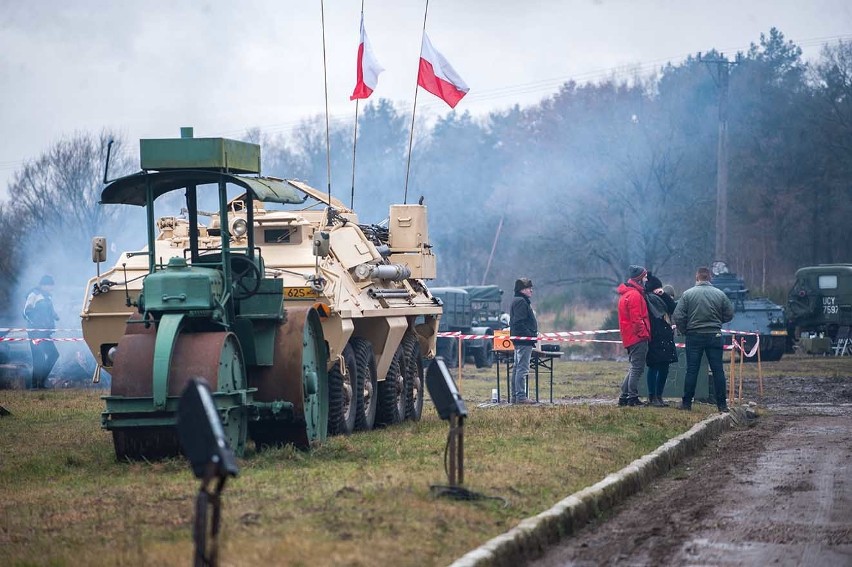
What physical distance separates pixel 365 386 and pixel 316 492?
581 centimetres

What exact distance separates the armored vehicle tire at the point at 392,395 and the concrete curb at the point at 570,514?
3.84 metres

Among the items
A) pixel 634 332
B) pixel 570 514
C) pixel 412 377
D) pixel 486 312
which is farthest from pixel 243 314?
pixel 486 312

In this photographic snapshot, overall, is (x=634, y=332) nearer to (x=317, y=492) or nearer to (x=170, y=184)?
(x=170, y=184)

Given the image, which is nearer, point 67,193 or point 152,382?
point 152,382

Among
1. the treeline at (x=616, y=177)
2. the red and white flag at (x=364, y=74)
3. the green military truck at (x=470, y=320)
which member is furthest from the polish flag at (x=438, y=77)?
the treeline at (x=616, y=177)

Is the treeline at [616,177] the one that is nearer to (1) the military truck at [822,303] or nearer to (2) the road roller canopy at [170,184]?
(1) the military truck at [822,303]

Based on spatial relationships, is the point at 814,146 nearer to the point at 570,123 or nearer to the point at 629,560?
the point at 570,123

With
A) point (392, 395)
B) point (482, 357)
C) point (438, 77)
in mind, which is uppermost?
point (438, 77)

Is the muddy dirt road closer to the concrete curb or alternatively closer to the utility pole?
the concrete curb

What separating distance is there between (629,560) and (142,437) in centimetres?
437

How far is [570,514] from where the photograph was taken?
8367 mm

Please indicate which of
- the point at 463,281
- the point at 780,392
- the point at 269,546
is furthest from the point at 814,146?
the point at 269,546

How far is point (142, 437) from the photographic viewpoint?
10.4 meters

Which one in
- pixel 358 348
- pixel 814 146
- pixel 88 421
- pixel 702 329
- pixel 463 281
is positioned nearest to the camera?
pixel 358 348
